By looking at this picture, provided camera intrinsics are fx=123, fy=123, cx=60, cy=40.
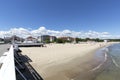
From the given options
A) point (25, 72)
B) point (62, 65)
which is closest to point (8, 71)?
point (25, 72)

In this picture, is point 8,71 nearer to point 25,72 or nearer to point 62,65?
point 25,72

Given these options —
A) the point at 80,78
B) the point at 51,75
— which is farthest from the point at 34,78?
the point at 80,78

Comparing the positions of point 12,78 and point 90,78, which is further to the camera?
point 90,78

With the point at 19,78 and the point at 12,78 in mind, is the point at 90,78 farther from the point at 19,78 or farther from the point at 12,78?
the point at 12,78

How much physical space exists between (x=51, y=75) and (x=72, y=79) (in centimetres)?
189

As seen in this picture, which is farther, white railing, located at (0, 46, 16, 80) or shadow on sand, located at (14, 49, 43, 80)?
shadow on sand, located at (14, 49, 43, 80)


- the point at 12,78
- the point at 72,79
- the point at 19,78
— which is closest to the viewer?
the point at 12,78

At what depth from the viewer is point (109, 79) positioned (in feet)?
33.5

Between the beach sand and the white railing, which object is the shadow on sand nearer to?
the beach sand

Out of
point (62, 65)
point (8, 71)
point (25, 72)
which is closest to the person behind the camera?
point (8, 71)

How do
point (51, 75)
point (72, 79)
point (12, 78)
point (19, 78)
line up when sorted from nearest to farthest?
point (12, 78)
point (19, 78)
point (72, 79)
point (51, 75)

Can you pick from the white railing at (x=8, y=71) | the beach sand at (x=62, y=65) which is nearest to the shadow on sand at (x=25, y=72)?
the beach sand at (x=62, y=65)

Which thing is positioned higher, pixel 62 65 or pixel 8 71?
pixel 8 71

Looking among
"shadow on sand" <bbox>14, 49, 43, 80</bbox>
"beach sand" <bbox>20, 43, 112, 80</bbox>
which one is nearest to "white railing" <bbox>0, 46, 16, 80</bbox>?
"shadow on sand" <bbox>14, 49, 43, 80</bbox>
